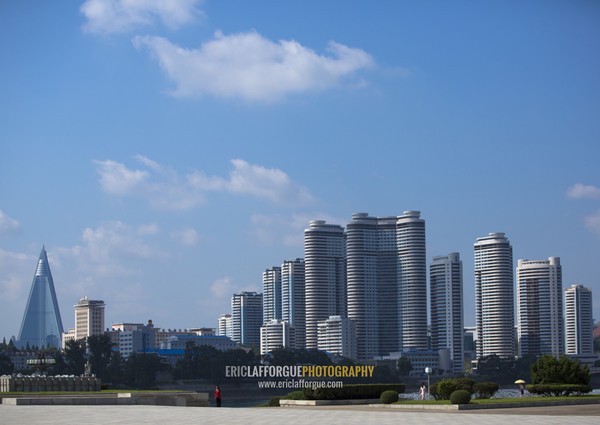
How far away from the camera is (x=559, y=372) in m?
47.7

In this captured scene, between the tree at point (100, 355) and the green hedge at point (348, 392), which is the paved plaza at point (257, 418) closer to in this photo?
the green hedge at point (348, 392)

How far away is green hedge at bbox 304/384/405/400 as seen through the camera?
4241cm

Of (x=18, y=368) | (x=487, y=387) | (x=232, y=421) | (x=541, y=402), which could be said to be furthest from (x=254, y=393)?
(x=232, y=421)

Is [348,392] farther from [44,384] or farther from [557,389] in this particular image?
[44,384]

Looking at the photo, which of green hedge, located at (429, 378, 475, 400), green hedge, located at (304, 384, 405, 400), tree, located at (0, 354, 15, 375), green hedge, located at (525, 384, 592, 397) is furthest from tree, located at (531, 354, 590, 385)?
tree, located at (0, 354, 15, 375)

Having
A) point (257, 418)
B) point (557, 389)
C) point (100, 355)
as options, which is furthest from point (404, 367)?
point (257, 418)

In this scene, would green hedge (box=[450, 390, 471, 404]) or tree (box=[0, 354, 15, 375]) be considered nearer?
green hedge (box=[450, 390, 471, 404])

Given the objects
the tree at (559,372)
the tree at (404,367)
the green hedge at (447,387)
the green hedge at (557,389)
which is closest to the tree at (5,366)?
the tree at (404,367)

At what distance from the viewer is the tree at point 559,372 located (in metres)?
47.4

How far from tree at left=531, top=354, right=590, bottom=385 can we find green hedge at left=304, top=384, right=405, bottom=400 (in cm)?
754

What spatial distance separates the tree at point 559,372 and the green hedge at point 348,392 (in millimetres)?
7541

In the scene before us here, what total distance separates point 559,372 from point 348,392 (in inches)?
422

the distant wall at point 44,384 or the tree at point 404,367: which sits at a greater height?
the distant wall at point 44,384

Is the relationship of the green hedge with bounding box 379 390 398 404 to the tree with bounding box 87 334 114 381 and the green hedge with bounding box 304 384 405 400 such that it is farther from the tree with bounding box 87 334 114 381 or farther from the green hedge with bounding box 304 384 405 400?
the tree with bounding box 87 334 114 381
